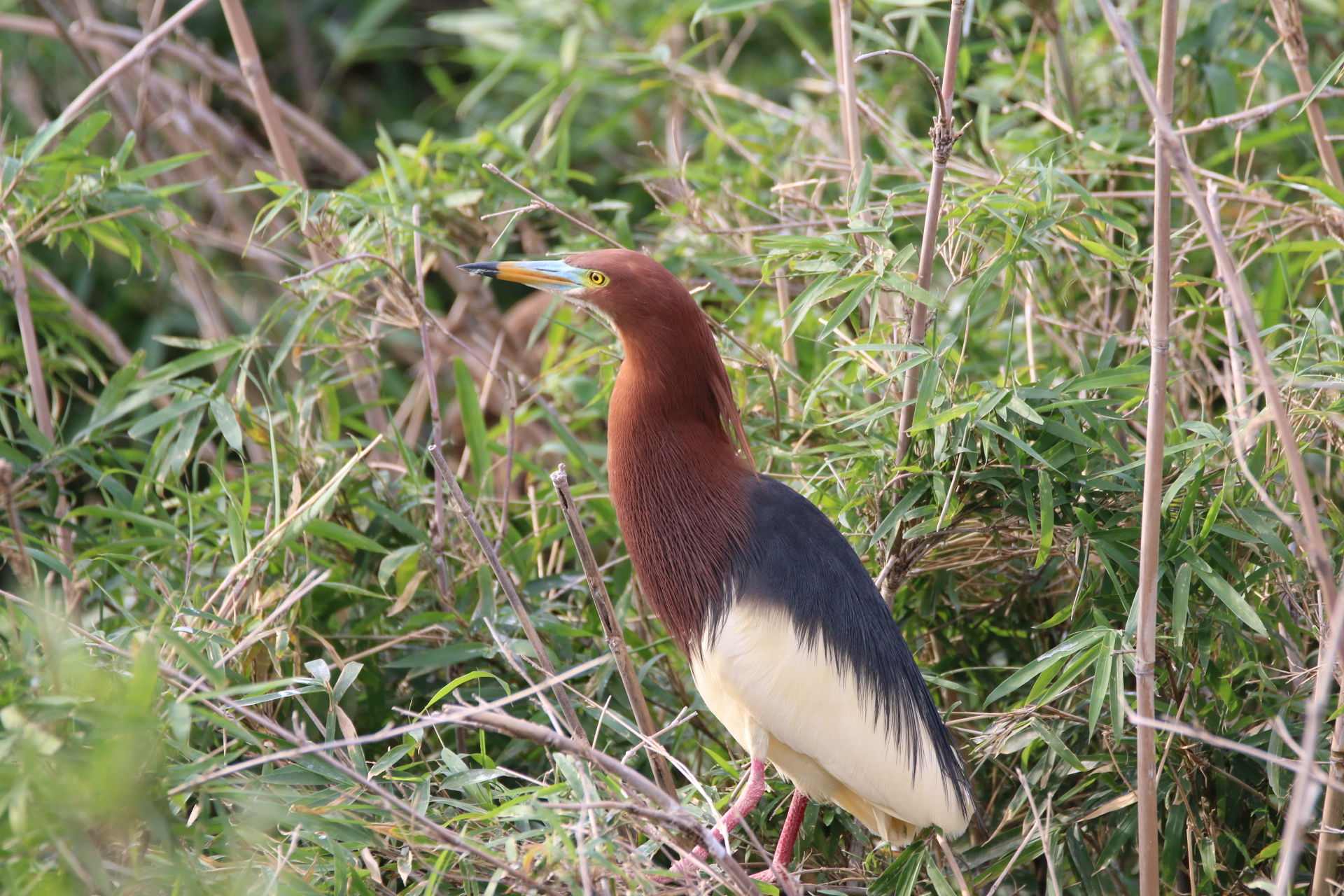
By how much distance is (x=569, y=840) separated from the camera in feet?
3.60

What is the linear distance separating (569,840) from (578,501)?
0.85 meters

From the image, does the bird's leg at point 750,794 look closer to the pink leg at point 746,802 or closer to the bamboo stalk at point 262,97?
the pink leg at point 746,802

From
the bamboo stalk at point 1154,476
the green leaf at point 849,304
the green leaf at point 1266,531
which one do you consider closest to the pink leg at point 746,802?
the bamboo stalk at point 1154,476

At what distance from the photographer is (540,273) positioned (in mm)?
1445

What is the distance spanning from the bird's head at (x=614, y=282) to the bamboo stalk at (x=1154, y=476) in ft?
1.83

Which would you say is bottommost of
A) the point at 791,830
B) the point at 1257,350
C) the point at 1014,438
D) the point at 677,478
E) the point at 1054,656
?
the point at 791,830

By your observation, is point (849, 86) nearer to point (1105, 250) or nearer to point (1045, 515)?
point (1105, 250)

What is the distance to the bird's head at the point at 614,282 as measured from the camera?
A: 4.64 feet

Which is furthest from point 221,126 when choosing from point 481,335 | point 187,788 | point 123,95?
point 187,788

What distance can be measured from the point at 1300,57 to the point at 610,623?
1.31m

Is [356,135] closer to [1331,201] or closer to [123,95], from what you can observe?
[123,95]

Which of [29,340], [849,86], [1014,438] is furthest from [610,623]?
[29,340]

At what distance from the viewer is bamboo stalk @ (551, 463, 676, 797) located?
1271mm

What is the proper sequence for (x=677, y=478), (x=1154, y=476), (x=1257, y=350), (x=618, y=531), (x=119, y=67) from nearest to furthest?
(x=1257, y=350) → (x=1154, y=476) → (x=677, y=478) → (x=119, y=67) → (x=618, y=531)
